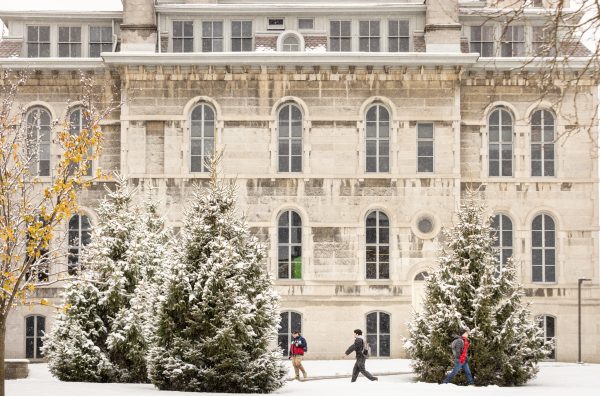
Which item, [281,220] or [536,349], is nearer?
[536,349]

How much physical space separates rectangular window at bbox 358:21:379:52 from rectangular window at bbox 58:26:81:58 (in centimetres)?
1054

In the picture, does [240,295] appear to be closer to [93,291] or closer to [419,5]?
[93,291]

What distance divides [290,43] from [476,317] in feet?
50.6

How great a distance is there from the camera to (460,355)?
25266mm

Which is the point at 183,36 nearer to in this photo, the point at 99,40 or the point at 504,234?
the point at 99,40

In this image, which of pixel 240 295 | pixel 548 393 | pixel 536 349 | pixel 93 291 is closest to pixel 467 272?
pixel 536 349

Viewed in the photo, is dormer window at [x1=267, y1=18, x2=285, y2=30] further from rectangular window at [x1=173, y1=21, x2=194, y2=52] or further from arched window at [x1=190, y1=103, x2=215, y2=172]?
arched window at [x1=190, y1=103, x2=215, y2=172]

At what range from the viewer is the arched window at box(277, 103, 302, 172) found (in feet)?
124

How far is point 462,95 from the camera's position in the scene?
3828 centimetres

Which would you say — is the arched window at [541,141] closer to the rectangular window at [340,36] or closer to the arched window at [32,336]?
the rectangular window at [340,36]

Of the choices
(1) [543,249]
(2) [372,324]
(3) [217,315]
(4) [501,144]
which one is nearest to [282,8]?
(4) [501,144]

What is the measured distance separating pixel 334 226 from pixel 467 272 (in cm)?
1058

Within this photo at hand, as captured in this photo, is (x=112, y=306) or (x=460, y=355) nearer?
(x=460, y=355)

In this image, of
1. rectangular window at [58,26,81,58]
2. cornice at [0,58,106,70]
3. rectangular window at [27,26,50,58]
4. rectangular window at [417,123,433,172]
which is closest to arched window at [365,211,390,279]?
rectangular window at [417,123,433,172]
